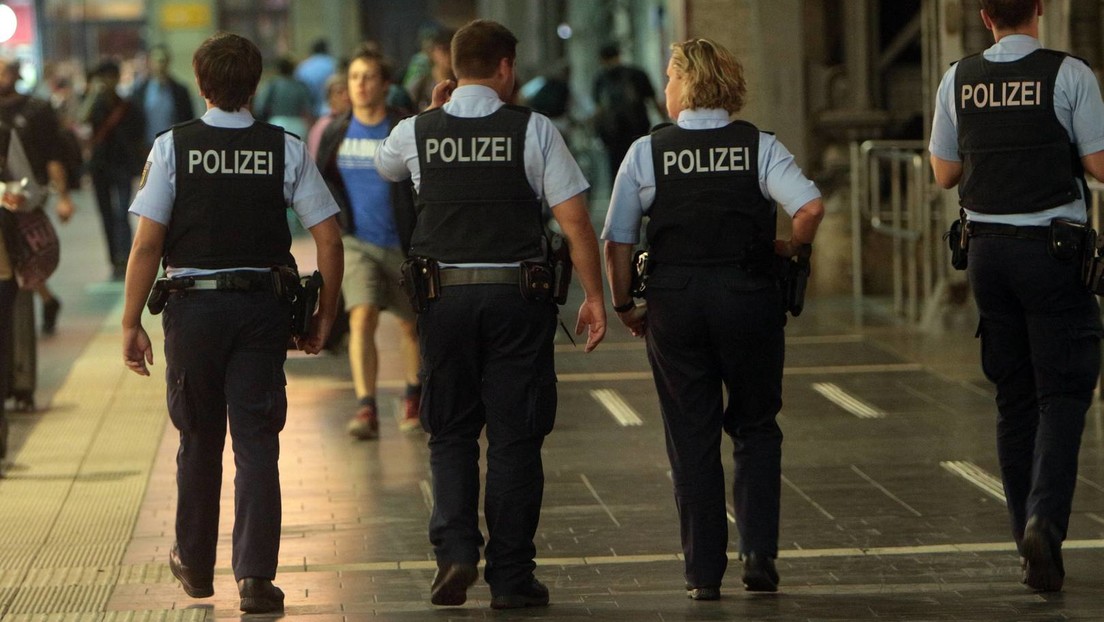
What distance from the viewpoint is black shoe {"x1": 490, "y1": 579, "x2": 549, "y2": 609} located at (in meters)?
5.83

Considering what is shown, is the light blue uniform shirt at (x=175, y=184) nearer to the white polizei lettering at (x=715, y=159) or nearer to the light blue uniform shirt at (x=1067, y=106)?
the white polizei lettering at (x=715, y=159)

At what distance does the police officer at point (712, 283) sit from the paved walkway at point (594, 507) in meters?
0.30

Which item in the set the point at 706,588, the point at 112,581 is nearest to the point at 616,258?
the point at 706,588

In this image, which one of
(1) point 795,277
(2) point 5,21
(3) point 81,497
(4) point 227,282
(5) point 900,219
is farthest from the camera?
(2) point 5,21

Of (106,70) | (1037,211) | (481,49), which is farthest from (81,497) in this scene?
(106,70)

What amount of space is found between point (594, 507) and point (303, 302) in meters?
2.06

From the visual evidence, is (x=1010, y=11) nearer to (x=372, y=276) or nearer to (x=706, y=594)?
(x=706, y=594)

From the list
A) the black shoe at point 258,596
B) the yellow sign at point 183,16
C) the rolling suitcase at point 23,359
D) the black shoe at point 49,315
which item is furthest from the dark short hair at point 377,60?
the yellow sign at point 183,16

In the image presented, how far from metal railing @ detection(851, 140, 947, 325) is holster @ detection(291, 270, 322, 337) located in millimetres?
7262

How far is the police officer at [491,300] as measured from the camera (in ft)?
19.1

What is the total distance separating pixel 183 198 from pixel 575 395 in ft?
16.6

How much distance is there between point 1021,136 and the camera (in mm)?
5965

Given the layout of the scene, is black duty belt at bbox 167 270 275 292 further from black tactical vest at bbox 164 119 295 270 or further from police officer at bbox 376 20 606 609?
police officer at bbox 376 20 606 609

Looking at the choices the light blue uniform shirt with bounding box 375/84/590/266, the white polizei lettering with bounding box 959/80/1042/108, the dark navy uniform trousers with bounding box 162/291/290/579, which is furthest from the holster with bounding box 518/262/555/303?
the white polizei lettering with bounding box 959/80/1042/108
